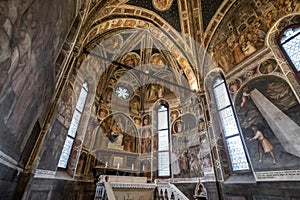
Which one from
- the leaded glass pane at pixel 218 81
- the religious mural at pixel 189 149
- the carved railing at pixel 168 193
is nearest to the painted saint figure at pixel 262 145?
the religious mural at pixel 189 149

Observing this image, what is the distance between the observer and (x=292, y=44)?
5945 mm

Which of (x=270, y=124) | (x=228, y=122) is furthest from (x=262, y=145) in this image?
(x=228, y=122)

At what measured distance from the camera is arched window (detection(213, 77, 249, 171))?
6805 millimetres

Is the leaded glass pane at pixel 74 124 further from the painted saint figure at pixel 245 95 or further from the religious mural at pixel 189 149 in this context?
the painted saint figure at pixel 245 95

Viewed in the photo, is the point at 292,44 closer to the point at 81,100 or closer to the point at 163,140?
the point at 163,140

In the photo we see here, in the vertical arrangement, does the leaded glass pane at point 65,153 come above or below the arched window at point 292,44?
below

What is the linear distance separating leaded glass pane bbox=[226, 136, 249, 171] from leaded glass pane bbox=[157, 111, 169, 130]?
4.50 metres

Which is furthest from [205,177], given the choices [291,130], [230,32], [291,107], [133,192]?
[230,32]

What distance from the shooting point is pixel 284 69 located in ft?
18.9

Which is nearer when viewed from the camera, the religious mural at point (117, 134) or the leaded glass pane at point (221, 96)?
the leaded glass pane at point (221, 96)

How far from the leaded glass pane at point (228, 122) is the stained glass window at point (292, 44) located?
3024 millimetres

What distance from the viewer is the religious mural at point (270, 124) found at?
16.6 ft

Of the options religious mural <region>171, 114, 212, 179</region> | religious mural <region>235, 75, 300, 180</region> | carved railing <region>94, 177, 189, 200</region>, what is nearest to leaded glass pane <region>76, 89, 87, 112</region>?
carved railing <region>94, 177, 189, 200</region>

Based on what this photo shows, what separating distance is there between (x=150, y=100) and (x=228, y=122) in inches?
243
